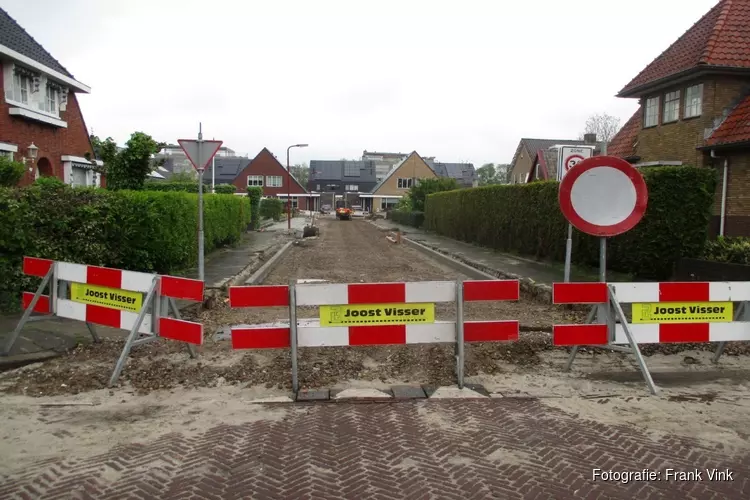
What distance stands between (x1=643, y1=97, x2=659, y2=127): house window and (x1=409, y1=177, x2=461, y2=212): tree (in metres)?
28.9

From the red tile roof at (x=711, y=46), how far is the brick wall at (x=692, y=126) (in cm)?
59

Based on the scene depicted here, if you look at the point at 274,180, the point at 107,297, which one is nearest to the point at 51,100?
the point at 107,297

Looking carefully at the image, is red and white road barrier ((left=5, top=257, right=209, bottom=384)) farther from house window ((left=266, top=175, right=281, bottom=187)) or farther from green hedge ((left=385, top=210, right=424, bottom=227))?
house window ((left=266, top=175, right=281, bottom=187))

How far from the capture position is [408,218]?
49.9 m

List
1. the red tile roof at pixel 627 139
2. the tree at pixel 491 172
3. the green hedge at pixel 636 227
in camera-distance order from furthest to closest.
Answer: the tree at pixel 491 172, the red tile roof at pixel 627 139, the green hedge at pixel 636 227

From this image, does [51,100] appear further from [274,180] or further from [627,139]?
[274,180]

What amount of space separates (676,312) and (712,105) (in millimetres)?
13436

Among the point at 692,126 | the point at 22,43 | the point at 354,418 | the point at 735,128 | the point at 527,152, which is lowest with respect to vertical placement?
the point at 354,418

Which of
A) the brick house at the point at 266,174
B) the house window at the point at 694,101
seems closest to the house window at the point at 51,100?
the house window at the point at 694,101

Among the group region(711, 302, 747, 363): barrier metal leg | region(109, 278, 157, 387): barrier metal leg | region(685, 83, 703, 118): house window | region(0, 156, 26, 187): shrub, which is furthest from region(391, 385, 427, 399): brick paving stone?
region(685, 83, 703, 118): house window

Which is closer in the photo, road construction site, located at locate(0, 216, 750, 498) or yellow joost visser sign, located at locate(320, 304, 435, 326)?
road construction site, located at locate(0, 216, 750, 498)

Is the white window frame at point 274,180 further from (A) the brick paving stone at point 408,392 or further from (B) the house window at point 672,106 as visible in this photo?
(A) the brick paving stone at point 408,392

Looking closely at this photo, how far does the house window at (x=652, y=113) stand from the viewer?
62.9 feet

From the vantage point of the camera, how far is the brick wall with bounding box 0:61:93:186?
766 inches
